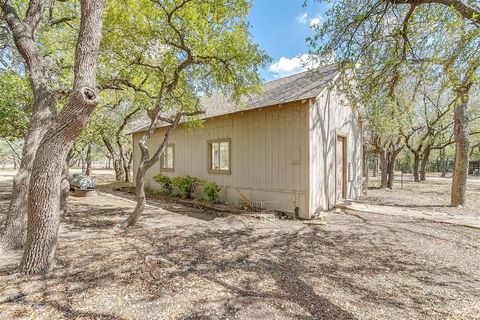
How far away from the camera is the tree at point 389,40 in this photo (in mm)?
5092

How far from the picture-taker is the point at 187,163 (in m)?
10.8

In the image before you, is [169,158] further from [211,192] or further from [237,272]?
[237,272]

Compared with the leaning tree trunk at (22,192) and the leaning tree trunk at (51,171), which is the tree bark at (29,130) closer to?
the leaning tree trunk at (22,192)

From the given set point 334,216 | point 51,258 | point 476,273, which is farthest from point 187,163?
point 476,273

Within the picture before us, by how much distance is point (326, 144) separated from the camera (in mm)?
7812

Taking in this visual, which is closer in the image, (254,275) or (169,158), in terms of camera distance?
(254,275)

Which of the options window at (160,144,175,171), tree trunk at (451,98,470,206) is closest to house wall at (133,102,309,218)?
window at (160,144,175,171)

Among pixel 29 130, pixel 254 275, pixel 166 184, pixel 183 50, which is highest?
pixel 183 50

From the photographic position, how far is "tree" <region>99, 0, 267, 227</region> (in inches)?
Result: 230

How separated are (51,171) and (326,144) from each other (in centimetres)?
684

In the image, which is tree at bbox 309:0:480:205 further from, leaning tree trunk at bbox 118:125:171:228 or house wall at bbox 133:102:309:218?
leaning tree trunk at bbox 118:125:171:228

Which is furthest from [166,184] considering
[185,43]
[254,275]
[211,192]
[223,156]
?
[254,275]

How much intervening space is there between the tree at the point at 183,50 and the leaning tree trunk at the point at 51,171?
2.44 metres

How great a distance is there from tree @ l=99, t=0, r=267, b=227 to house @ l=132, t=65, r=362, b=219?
1.39 meters
